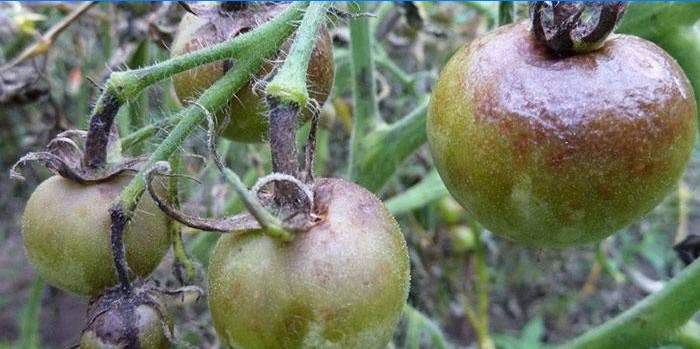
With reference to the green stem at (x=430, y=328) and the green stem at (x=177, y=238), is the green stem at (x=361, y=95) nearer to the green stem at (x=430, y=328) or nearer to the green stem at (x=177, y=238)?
the green stem at (x=430, y=328)

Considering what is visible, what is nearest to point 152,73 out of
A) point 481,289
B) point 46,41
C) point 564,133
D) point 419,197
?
point 564,133

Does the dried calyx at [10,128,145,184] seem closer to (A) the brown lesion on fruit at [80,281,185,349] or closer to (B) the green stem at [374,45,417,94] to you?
(A) the brown lesion on fruit at [80,281,185,349]

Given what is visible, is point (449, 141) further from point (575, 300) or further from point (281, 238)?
point (575, 300)

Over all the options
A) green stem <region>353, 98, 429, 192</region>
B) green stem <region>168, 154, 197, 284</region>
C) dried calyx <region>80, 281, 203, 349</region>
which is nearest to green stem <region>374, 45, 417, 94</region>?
green stem <region>353, 98, 429, 192</region>

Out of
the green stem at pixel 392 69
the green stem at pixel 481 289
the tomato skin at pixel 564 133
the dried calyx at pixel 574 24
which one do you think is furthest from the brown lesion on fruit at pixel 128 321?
the green stem at pixel 481 289

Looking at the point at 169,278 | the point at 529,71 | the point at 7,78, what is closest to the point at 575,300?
the point at 169,278

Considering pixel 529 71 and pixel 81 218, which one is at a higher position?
pixel 529 71
